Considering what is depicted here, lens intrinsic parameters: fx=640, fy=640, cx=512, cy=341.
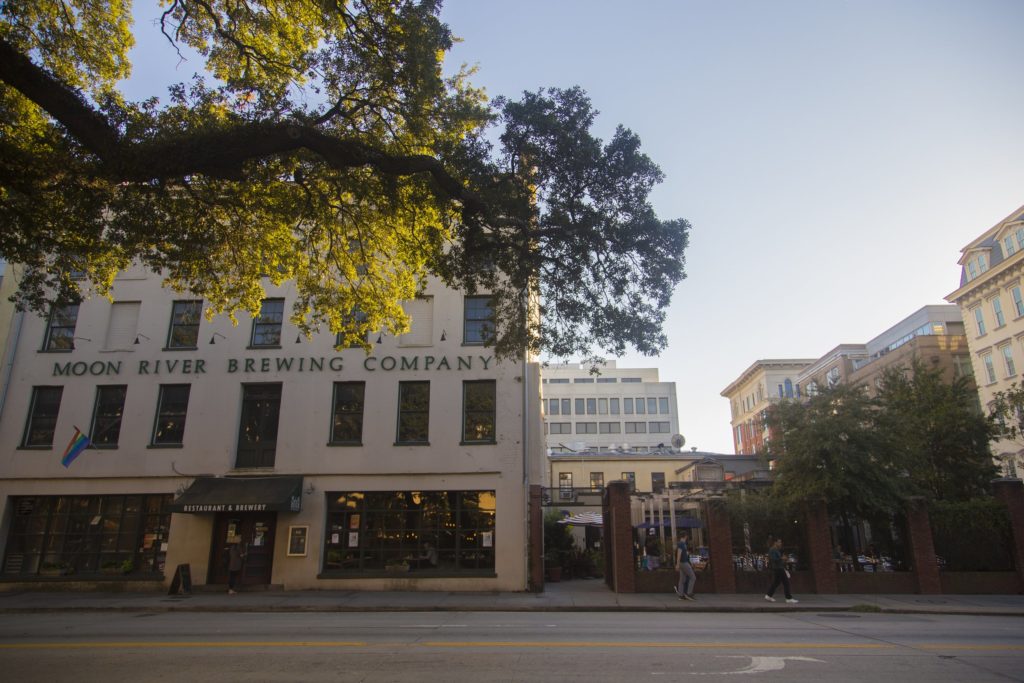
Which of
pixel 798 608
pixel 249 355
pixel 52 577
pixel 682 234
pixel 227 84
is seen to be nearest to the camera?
pixel 227 84

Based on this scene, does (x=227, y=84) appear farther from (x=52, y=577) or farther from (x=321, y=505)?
(x=52, y=577)

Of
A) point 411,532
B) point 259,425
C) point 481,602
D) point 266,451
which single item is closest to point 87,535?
point 266,451

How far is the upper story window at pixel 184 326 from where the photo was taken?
22.9 metres

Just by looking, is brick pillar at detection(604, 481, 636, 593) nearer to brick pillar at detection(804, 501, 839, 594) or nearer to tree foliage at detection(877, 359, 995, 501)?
brick pillar at detection(804, 501, 839, 594)

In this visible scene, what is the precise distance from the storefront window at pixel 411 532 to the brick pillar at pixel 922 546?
12807 mm

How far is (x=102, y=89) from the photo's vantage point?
1353 centimetres

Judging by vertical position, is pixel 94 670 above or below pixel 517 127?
below

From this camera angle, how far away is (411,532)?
821 inches

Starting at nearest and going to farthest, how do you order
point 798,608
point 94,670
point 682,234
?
point 94,670, point 682,234, point 798,608

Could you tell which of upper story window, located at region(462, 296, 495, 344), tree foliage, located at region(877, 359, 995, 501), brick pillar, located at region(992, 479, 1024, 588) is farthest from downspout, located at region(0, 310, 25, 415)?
brick pillar, located at region(992, 479, 1024, 588)

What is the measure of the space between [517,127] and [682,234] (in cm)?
393

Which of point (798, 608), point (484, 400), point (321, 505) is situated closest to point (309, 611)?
point (321, 505)

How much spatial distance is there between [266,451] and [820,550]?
18.0 meters

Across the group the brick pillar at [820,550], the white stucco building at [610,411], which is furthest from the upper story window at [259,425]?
the white stucco building at [610,411]
